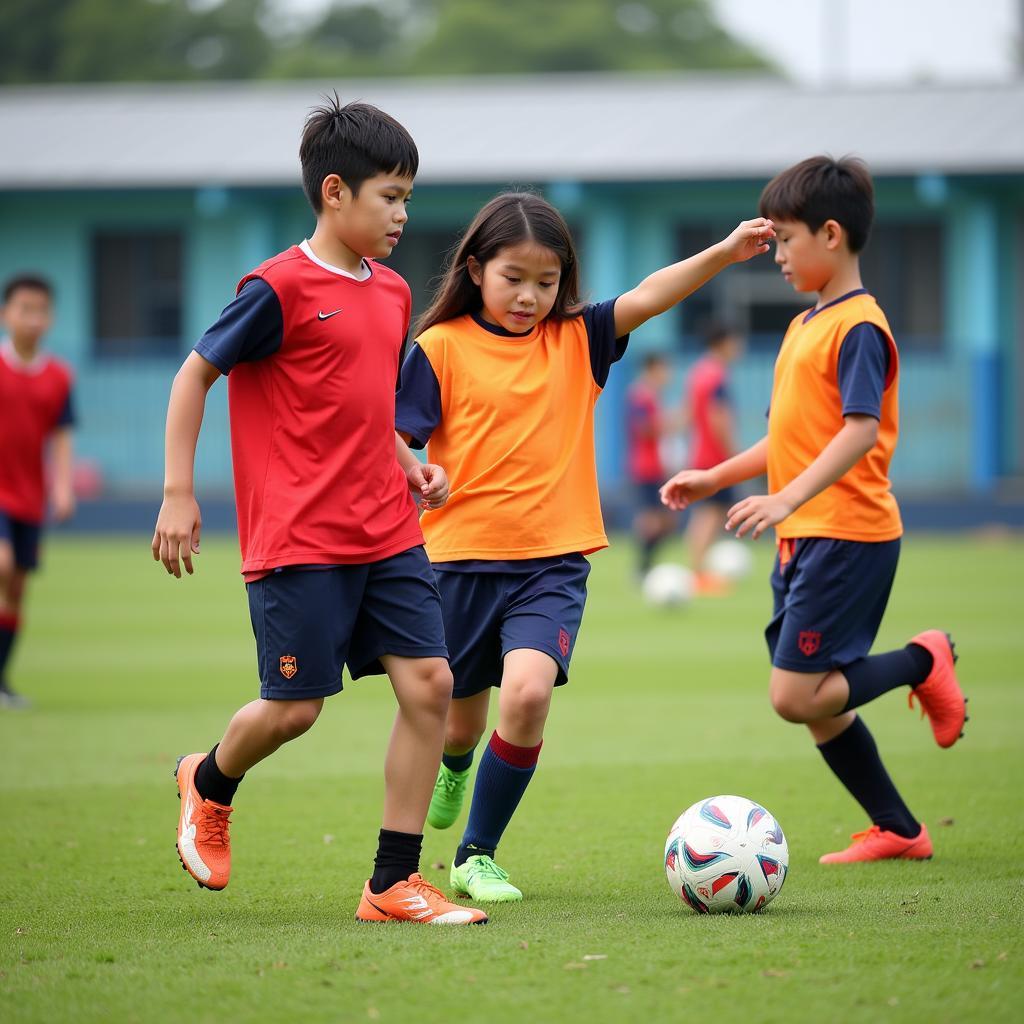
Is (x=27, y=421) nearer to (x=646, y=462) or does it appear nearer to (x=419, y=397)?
(x=419, y=397)

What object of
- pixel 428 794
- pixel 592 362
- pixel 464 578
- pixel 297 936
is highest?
pixel 592 362

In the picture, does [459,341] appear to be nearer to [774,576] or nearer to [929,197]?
[774,576]

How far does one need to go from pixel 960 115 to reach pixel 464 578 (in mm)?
21600

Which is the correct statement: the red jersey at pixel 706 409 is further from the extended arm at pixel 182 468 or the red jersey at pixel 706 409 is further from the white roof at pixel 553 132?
the extended arm at pixel 182 468

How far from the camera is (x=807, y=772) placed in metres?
6.97

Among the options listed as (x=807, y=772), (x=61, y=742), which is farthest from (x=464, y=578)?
(x=61, y=742)

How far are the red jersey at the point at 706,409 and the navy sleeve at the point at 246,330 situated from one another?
11.4 metres

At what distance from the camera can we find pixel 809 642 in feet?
16.8

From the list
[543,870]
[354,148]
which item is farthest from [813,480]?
[354,148]

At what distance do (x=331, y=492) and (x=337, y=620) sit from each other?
0.34m

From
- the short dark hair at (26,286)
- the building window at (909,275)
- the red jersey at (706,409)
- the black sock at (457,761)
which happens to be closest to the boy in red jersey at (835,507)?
the black sock at (457,761)

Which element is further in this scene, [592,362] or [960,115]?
[960,115]

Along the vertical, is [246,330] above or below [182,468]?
above

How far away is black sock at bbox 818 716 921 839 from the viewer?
5281 millimetres
